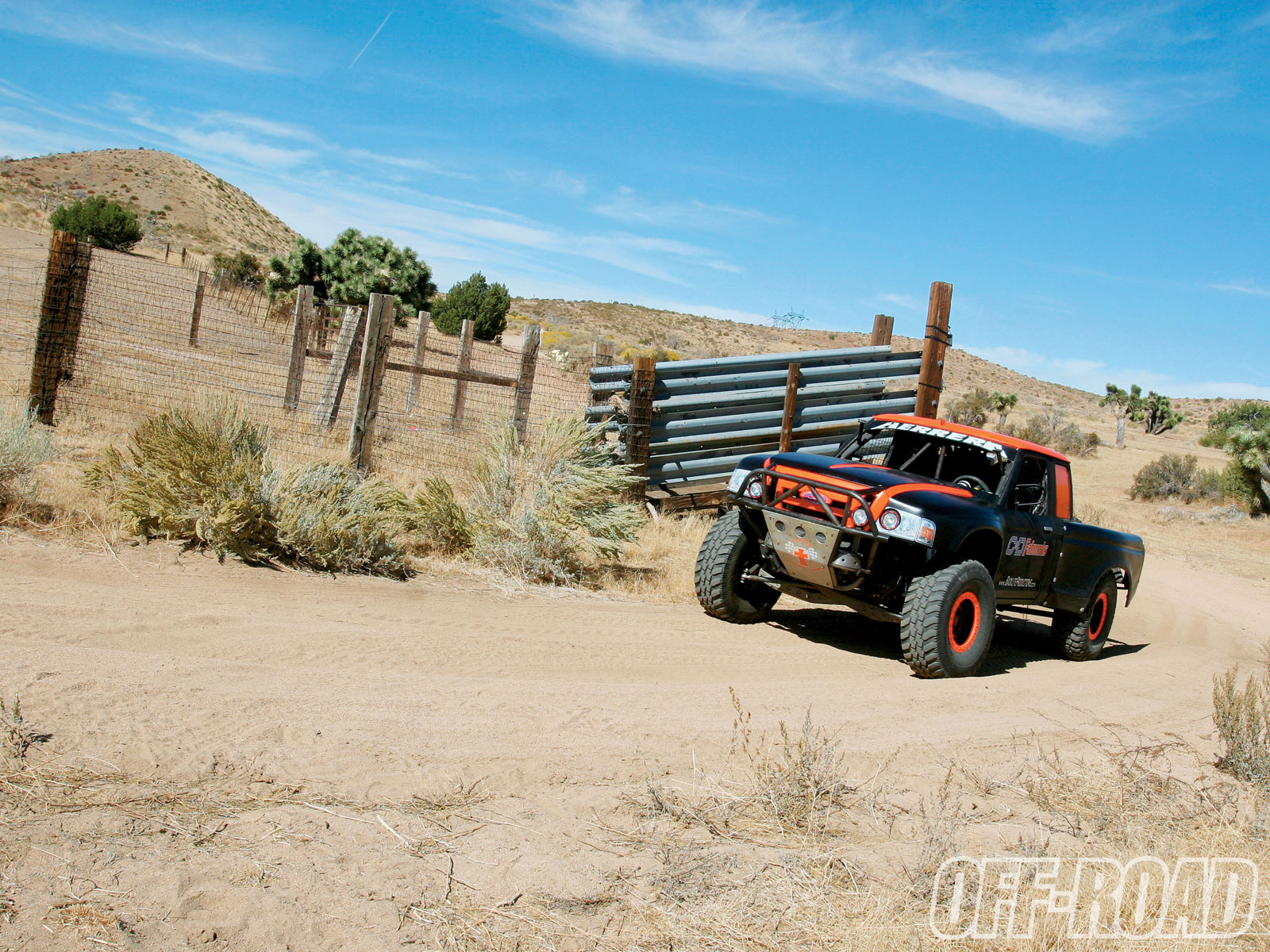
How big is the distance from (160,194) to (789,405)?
7288cm

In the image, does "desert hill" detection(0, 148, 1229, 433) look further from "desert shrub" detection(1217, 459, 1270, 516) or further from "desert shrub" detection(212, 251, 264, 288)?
"desert shrub" detection(1217, 459, 1270, 516)

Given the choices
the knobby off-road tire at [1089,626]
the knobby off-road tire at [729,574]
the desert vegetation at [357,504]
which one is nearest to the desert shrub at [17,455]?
the desert vegetation at [357,504]

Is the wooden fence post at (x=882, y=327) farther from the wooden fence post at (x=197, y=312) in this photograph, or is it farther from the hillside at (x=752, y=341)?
the hillside at (x=752, y=341)

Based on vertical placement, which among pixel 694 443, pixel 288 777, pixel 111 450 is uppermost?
pixel 694 443

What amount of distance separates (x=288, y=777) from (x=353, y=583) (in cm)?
363

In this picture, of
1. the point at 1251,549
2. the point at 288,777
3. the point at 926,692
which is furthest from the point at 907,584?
the point at 1251,549

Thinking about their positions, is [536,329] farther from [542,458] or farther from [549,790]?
[549,790]

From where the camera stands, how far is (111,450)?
798 cm

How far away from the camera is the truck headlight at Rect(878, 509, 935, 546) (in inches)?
268

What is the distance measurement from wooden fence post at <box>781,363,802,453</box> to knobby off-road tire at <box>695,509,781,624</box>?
182 inches

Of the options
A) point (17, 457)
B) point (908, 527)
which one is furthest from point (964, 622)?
point (17, 457)

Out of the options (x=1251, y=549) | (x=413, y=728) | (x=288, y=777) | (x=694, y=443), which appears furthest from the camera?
(x=1251, y=549)

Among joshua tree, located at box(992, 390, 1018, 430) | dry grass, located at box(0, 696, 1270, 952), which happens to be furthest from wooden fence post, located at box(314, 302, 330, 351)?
joshua tree, located at box(992, 390, 1018, 430)

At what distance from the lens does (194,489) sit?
779cm
